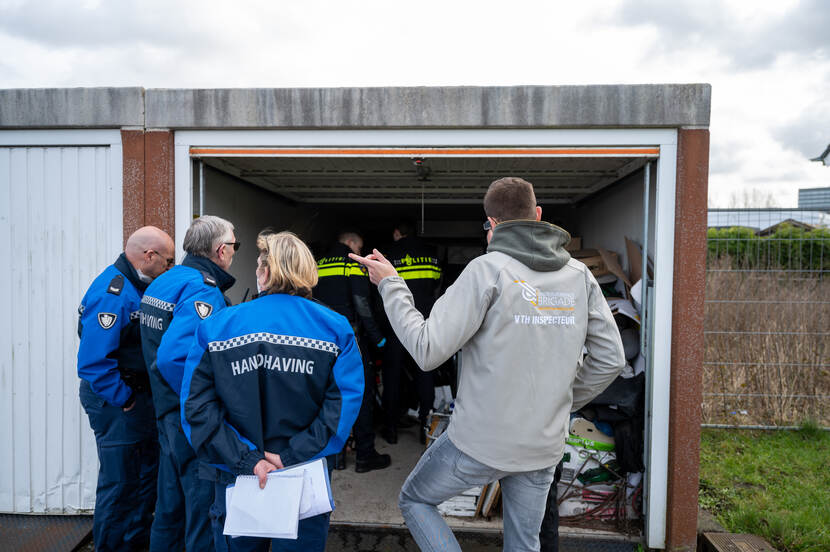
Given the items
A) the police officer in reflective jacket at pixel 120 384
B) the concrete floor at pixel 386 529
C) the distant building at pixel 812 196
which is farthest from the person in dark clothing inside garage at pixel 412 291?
the distant building at pixel 812 196

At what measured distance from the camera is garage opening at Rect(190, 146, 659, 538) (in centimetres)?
333

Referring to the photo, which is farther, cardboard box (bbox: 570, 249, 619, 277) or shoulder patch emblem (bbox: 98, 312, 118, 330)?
cardboard box (bbox: 570, 249, 619, 277)

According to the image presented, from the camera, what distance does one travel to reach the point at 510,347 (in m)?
2.00

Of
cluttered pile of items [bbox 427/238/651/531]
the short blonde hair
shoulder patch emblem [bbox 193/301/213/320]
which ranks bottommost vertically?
cluttered pile of items [bbox 427/238/651/531]

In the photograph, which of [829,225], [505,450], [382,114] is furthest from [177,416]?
[829,225]

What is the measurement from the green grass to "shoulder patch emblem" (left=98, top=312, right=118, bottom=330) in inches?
159

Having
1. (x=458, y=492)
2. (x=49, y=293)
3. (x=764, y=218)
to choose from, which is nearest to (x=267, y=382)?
(x=458, y=492)

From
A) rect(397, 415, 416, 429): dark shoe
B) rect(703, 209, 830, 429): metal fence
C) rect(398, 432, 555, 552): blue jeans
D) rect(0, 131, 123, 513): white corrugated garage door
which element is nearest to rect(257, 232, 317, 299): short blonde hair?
rect(398, 432, 555, 552): blue jeans

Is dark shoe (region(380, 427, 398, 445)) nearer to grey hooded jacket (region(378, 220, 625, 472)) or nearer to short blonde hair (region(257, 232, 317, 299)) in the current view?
grey hooded jacket (region(378, 220, 625, 472))

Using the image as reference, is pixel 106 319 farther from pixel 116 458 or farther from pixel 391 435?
pixel 391 435

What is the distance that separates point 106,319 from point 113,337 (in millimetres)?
100

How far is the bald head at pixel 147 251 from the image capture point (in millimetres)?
2834

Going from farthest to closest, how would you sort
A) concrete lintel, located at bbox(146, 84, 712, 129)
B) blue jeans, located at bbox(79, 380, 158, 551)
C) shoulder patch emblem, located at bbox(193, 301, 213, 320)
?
concrete lintel, located at bbox(146, 84, 712, 129) < blue jeans, located at bbox(79, 380, 158, 551) < shoulder patch emblem, located at bbox(193, 301, 213, 320)

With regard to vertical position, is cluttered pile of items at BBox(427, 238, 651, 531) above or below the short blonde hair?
below
